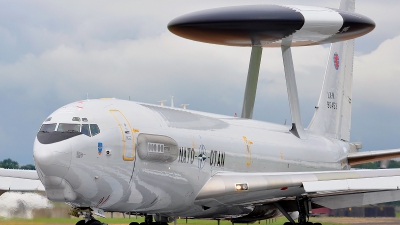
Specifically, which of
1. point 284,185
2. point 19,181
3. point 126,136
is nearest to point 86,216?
point 126,136

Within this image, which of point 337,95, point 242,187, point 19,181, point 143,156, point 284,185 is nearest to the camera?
point 143,156

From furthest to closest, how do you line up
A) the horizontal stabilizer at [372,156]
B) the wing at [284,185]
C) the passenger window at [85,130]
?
the horizontal stabilizer at [372,156]
the wing at [284,185]
the passenger window at [85,130]

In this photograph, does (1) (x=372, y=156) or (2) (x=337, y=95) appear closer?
(1) (x=372, y=156)

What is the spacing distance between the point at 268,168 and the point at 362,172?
13.0ft

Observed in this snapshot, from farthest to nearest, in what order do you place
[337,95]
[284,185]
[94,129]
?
[337,95], [284,185], [94,129]

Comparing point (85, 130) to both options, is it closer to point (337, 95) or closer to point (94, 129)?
point (94, 129)

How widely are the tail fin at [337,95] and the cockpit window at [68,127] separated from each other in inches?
709

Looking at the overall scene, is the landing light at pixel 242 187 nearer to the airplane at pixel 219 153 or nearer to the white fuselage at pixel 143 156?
the airplane at pixel 219 153

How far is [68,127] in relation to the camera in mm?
19938

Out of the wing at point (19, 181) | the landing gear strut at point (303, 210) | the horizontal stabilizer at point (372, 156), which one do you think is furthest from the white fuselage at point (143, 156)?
the horizontal stabilizer at point (372, 156)

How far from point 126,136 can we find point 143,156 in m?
0.84

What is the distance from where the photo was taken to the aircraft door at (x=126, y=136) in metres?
20.8

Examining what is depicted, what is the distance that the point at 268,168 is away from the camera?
2873cm

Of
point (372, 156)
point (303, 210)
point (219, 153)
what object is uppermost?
point (372, 156)
